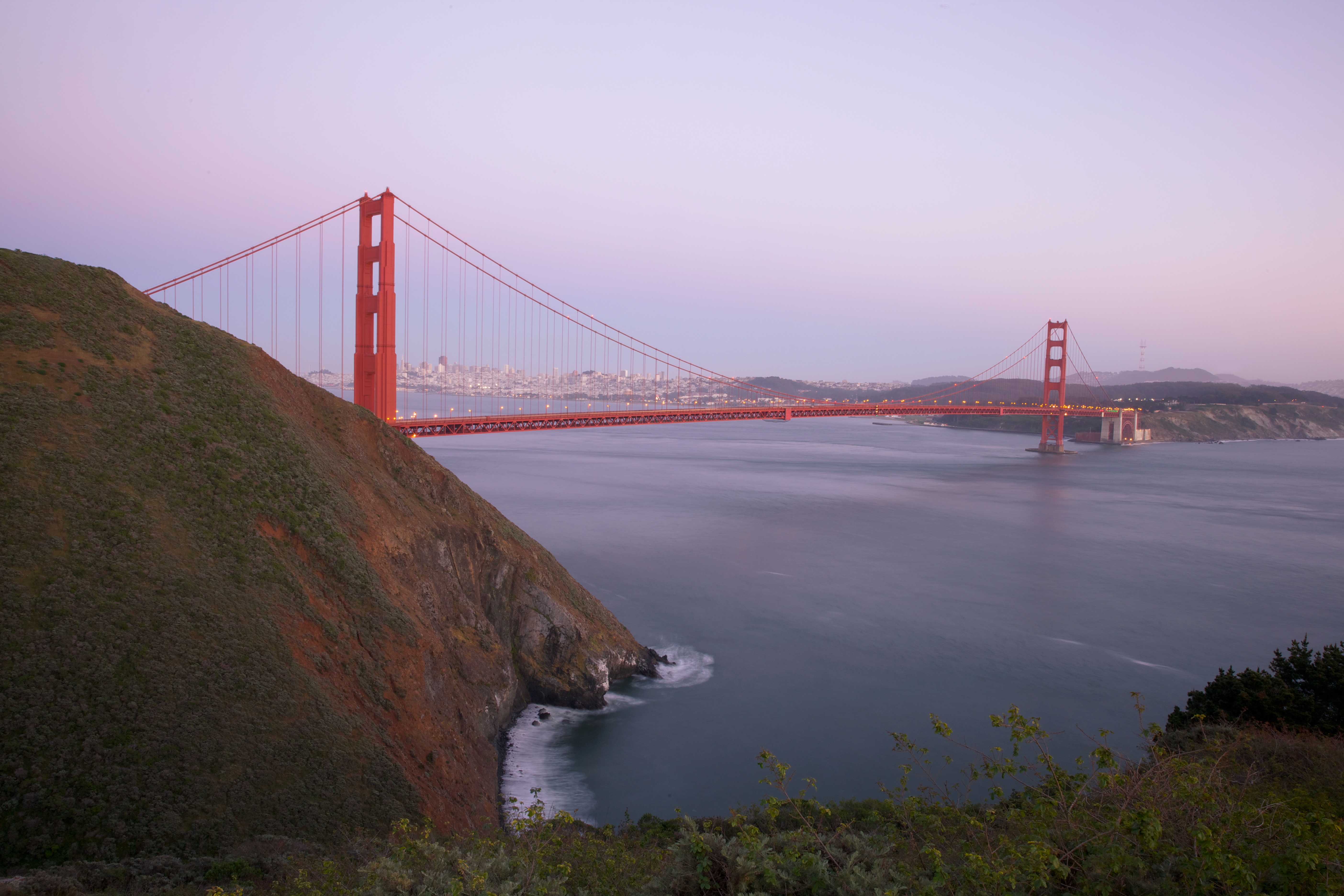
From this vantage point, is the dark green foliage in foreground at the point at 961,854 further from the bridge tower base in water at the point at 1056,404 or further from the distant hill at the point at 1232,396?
the distant hill at the point at 1232,396

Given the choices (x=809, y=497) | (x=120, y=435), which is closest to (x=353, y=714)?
(x=120, y=435)

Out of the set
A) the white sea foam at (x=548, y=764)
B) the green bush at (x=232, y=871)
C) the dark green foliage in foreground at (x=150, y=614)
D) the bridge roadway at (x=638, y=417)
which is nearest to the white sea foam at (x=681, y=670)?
the white sea foam at (x=548, y=764)

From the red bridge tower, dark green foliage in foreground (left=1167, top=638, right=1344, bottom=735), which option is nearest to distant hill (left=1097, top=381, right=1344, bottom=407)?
A: the red bridge tower

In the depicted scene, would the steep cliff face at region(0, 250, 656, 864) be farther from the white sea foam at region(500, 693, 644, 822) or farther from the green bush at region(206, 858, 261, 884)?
the green bush at region(206, 858, 261, 884)

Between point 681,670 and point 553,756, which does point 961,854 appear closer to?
point 553,756

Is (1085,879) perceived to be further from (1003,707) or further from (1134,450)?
(1134,450)

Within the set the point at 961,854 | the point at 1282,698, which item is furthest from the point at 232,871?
the point at 1282,698
